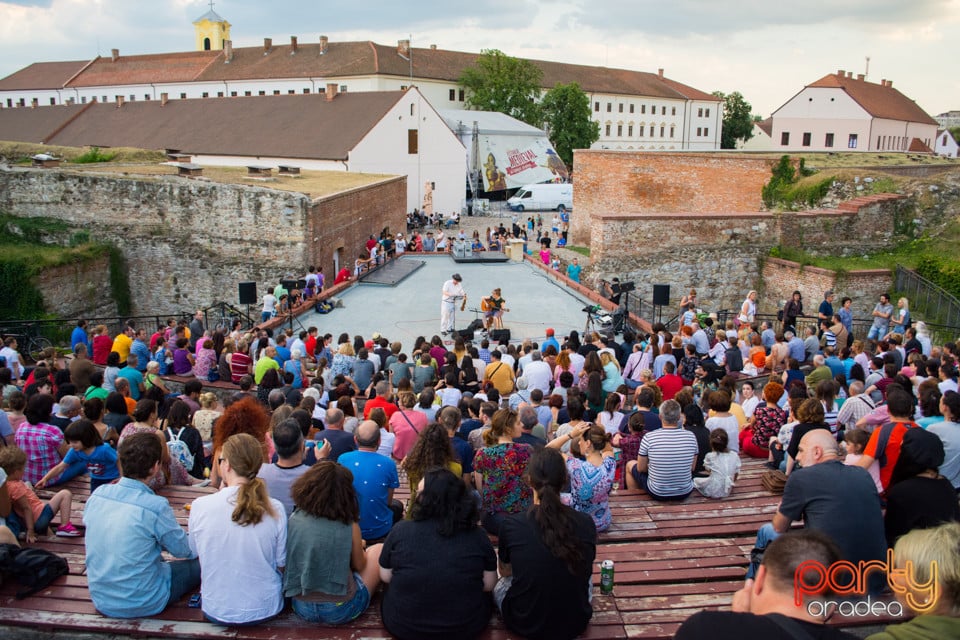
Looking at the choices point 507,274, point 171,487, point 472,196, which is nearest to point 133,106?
point 472,196

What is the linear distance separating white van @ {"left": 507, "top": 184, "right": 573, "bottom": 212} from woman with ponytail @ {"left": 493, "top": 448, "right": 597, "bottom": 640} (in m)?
46.8

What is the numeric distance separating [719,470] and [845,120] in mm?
59751

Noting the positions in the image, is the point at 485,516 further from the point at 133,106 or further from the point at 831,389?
the point at 133,106

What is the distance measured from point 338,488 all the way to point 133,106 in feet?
173

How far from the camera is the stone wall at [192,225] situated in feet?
81.8

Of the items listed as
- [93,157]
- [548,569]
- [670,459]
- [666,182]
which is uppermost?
[93,157]

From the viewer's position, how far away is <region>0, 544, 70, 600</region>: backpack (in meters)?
4.61

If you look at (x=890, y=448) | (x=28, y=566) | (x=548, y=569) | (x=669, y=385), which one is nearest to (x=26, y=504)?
(x=28, y=566)

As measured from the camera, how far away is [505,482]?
5574mm

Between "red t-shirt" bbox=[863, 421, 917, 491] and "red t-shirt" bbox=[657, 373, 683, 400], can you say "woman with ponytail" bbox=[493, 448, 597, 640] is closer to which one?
"red t-shirt" bbox=[863, 421, 917, 491]

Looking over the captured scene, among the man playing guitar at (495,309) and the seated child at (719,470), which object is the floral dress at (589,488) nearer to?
the seated child at (719,470)

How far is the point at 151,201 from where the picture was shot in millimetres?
27266

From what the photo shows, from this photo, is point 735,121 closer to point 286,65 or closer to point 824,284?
point 286,65

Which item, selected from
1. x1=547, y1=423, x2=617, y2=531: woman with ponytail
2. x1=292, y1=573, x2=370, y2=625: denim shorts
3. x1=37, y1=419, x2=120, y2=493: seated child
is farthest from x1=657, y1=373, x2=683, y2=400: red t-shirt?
x1=37, y1=419, x2=120, y2=493: seated child
